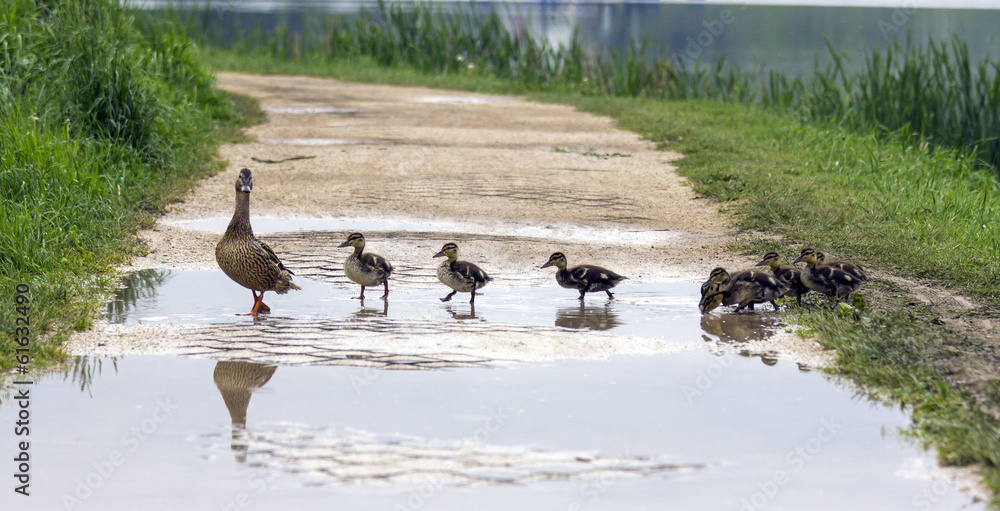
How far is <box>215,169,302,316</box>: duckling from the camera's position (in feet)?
24.0

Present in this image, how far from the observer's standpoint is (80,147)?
11.2 m

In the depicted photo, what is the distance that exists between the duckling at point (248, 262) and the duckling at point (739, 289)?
2.98 m

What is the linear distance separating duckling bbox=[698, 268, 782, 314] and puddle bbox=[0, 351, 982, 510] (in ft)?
3.73

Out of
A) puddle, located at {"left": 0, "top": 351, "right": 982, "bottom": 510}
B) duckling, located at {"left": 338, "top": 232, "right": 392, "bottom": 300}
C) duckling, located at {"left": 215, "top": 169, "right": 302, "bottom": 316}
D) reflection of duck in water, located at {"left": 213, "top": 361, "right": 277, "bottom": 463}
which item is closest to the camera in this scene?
puddle, located at {"left": 0, "top": 351, "right": 982, "bottom": 510}

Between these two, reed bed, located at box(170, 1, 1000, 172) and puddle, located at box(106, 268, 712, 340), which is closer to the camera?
puddle, located at box(106, 268, 712, 340)

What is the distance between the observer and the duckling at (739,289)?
290 inches

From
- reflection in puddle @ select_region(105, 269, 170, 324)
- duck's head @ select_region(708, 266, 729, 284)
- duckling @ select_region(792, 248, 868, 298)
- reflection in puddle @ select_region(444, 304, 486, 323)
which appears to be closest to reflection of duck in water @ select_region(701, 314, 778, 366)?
duck's head @ select_region(708, 266, 729, 284)

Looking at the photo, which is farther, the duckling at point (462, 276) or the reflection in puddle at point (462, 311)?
the duckling at point (462, 276)

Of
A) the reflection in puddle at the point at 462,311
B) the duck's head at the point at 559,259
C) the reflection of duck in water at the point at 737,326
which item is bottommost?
the reflection in puddle at the point at 462,311

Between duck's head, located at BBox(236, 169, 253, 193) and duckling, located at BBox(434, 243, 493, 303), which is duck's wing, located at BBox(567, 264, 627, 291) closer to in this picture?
duckling, located at BBox(434, 243, 493, 303)

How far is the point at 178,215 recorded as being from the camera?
1055 centimetres

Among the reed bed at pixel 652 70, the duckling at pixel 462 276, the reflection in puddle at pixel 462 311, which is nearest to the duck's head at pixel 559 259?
the duckling at pixel 462 276

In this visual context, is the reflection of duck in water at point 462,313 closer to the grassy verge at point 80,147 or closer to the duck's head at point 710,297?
the duck's head at point 710,297

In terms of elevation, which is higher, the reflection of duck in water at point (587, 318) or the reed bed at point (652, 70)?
the reed bed at point (652, 70)
